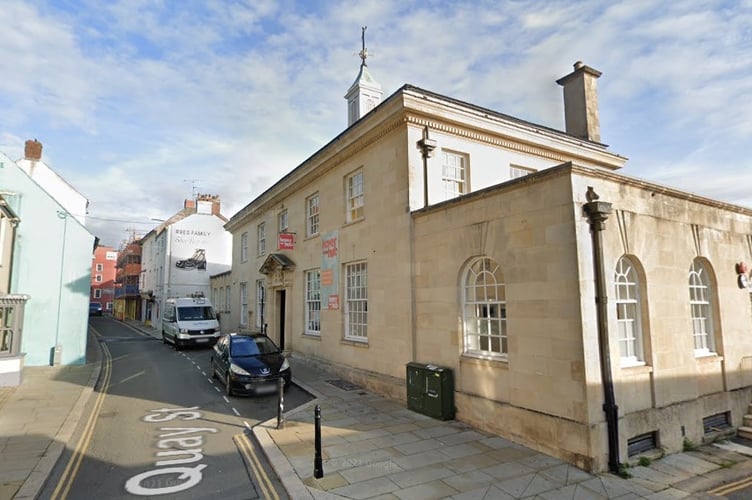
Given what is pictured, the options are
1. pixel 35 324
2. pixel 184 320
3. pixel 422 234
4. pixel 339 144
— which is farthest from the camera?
pixel 184 320

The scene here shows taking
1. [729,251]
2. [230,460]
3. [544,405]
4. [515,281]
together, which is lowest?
[230,460]

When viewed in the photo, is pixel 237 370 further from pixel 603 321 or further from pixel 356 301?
pixel 603 321

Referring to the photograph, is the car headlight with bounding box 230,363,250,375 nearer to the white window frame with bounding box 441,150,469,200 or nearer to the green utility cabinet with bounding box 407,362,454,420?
the green utility cabinet with bounding box 407,362,454,420

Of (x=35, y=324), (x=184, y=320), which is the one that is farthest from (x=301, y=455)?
(x=184, y=320)

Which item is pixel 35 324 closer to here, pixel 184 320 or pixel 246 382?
pixel 184 320

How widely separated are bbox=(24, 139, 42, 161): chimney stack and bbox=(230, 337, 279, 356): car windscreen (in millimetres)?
20805

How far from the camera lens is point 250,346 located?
12484 millimetres

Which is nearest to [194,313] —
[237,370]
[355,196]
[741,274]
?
[237,370]

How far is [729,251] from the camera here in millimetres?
9516

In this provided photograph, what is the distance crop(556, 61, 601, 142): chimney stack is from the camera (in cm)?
1446

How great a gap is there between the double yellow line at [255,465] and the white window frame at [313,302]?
296 inches

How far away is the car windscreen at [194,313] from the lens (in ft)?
73.5

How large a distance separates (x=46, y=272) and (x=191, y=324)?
7449 millimetres

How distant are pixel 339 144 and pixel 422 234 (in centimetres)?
504
